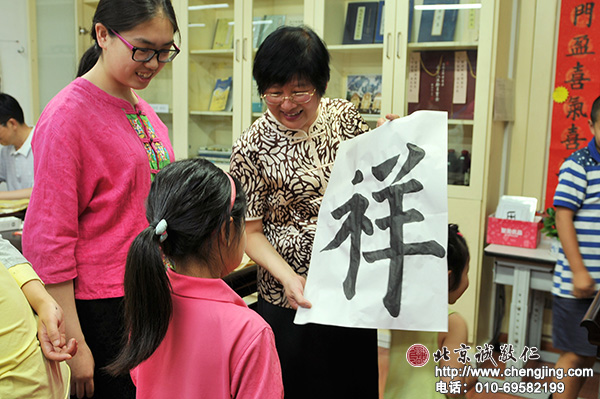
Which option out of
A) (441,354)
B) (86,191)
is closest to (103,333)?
(86,191)

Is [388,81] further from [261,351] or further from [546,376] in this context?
[261,351]

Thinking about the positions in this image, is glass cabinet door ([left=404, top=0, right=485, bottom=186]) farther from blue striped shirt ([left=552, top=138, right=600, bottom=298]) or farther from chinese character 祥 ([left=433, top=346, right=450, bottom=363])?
chinese character 祥 ([left=433, top=346, right=450, bottom=363])

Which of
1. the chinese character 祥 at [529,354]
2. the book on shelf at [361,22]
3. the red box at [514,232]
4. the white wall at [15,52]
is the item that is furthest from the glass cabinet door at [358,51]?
the white wall at [15,52]

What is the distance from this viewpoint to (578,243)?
2.03 m

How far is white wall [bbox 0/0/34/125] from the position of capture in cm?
385

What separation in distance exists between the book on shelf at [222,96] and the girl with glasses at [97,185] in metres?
2.38

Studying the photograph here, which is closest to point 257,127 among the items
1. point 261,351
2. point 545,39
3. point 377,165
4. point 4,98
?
point 377,165

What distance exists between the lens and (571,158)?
6.72ft

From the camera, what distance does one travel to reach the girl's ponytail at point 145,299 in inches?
31.8

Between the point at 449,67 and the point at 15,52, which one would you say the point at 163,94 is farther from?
the point at 449,67

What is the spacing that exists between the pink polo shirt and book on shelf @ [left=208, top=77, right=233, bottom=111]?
2.75 meters

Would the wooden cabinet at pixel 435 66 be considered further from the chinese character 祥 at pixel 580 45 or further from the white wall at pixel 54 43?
the white wall at pixel 54 43

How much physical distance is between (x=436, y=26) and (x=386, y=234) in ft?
7.03

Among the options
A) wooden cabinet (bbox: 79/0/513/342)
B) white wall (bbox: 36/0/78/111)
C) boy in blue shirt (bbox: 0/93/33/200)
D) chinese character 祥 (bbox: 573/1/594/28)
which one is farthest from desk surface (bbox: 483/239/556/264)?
white wall (bbox: 36/0/78/111)
